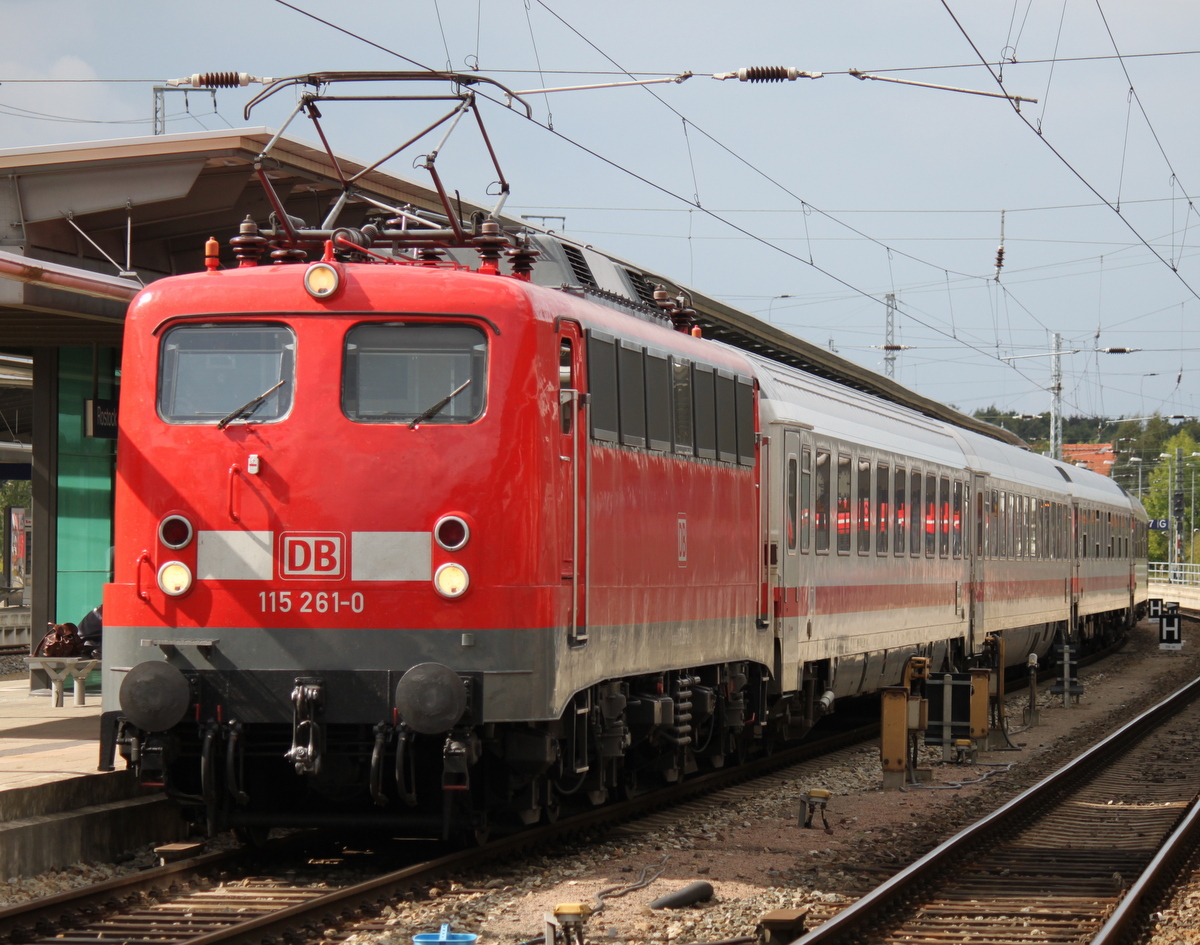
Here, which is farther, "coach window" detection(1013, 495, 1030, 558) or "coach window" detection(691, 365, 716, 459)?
"coach window" detection(1013, 495, 1030, 558)

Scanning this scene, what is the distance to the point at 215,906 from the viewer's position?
8945mm

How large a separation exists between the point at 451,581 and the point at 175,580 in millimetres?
1584

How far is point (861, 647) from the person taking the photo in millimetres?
17719

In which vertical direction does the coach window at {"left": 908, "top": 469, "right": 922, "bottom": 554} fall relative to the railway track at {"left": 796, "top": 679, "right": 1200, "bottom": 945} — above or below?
above

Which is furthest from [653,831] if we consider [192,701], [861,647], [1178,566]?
[1178,566]

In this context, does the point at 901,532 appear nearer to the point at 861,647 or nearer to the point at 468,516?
the point at 861,647

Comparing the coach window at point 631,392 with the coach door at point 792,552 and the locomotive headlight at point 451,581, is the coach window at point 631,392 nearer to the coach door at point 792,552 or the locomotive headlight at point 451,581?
the locomotive headlight at point 451,581

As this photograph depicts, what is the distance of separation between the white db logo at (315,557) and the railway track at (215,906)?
1738 mm

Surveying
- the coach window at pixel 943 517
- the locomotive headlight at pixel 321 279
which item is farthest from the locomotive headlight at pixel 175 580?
the coach window at pixel 943 517

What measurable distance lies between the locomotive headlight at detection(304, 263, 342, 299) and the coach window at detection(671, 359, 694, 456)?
9.87 ft

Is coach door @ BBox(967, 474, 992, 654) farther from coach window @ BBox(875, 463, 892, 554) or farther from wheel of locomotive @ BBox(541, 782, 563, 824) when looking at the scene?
wheel of locomotive @ BBox(541, 782, 563, 824)

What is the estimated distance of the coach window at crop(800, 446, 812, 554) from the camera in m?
15.6

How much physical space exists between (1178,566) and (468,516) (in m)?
73.1

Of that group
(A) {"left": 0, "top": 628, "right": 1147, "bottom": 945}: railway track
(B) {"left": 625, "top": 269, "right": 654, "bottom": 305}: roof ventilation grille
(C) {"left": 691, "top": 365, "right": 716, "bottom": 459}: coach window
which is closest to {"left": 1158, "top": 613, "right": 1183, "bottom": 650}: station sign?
(B) {"left": 625, "top": 269, "right": 654, "bottom": 305}: roof ventilation grille
